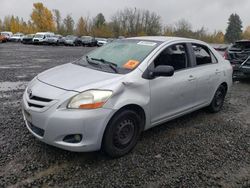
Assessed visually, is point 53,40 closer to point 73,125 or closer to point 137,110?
point 137,110

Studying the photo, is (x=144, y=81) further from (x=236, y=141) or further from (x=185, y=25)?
(x=185, y=25)

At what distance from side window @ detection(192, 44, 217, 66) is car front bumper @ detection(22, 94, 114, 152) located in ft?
7.84

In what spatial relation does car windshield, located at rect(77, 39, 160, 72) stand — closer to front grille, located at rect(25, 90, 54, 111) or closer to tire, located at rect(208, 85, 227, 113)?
front grille, located at rect(25, 90, 54, 111)

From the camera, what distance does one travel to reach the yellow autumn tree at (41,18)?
242ft

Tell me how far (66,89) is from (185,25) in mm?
80587

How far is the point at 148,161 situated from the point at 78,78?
4.76 ft

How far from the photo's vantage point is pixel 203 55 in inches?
195

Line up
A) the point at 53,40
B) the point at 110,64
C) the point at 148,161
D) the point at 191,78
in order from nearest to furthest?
the point at 148,161
the point at 110,64
the point at 191,78
the point at 53,40

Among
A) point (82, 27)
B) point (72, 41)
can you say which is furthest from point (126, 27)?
point (72, 41)

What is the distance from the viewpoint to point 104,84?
127 inches

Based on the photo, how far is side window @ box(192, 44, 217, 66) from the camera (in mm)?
4727

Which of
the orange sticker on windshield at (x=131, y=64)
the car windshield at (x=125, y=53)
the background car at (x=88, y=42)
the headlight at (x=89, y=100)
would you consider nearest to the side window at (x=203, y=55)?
the car windshield at (x=125, y=53)

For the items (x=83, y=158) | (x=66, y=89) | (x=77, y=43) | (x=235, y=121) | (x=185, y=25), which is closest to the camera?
(x=66, y=89)

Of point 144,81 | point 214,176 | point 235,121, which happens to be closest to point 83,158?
point 144,81
